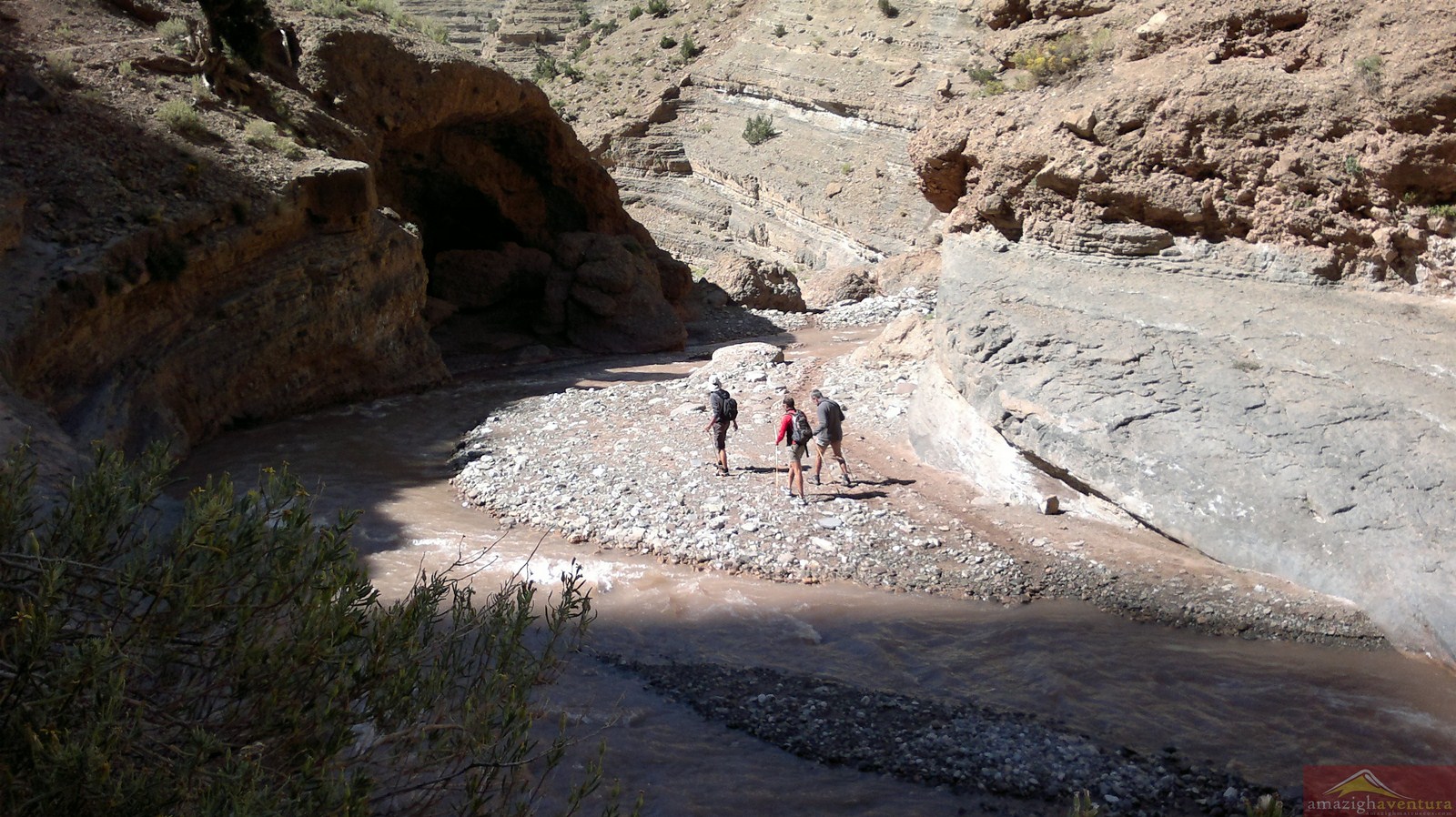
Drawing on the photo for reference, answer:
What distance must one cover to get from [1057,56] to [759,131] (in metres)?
24.2

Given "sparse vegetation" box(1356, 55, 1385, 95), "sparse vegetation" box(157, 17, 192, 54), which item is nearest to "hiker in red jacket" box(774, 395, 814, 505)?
"sparse vegetation" box(1356, 55, 1385, 95)

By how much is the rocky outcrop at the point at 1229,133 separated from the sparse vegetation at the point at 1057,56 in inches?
0.9

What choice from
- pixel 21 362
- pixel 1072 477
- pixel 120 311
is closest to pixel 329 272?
pixel 120 311

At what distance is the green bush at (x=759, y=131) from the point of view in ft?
112

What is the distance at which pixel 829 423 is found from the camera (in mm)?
10633

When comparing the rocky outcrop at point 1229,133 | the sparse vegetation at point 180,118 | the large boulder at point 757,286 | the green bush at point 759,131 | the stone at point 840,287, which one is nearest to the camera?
the rocky outcrop at point 1229,133

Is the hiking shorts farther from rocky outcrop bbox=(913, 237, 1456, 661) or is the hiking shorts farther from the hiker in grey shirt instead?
rocky outcrop bbox=(913, 237, 1456, 661)

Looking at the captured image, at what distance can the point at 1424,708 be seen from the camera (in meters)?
6.34

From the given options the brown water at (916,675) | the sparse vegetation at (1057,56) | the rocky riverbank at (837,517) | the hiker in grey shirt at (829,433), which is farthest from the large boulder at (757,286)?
the brown water at (916,675)

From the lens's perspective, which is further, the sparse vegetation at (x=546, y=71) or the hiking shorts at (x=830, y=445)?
the sparse vegetation at (x=546, y=71)

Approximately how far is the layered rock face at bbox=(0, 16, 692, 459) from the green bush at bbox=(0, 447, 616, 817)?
16.9 ft

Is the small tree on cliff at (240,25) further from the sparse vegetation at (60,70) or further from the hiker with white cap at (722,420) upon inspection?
the hiker with white cap at (722,420)

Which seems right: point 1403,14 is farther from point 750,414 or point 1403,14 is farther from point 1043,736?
point 750,414

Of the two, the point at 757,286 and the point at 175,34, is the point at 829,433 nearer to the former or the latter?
the point at 175,34
